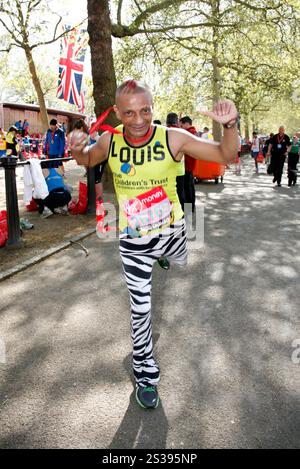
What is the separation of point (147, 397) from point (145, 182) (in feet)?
4.58

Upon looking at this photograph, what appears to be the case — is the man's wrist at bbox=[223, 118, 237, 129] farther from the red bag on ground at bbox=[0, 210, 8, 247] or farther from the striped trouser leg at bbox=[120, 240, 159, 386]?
the red bag on ground at bbox=[0, 210, 8, 247]

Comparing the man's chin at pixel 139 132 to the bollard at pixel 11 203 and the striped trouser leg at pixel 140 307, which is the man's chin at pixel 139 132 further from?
the bollard at pixel 11 203

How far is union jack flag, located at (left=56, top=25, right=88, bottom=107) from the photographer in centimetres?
1776

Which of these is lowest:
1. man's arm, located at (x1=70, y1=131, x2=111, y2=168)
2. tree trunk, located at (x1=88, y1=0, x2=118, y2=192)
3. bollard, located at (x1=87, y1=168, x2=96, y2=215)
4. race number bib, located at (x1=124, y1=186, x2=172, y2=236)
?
bollard, located at (x1=87, y1=168, x2=96, y2=215)

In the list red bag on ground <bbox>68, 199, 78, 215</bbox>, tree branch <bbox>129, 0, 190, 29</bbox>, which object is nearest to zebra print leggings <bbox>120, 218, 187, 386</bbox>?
red bag on ground <bbox>68, 199, 78, 215</bbox>

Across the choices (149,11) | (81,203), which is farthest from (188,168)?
(149,11)

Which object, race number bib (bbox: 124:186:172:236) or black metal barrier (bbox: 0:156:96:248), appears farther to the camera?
black metal barrier (bbox: 0:156:96:248)

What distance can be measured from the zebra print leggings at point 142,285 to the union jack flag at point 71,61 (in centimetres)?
1628

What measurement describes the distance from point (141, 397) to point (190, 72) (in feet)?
67.1

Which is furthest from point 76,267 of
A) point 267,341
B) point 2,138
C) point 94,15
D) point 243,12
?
point 2,138

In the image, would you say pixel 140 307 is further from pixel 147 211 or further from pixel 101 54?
pixel 101 54

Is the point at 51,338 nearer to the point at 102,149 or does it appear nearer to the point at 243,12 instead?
the point at 102,149

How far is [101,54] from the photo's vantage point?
36.1 ft

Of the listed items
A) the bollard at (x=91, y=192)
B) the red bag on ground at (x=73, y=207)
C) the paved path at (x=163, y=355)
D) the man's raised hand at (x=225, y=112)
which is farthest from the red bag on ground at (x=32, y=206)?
the man's raised hand at (x=225, y=112)
